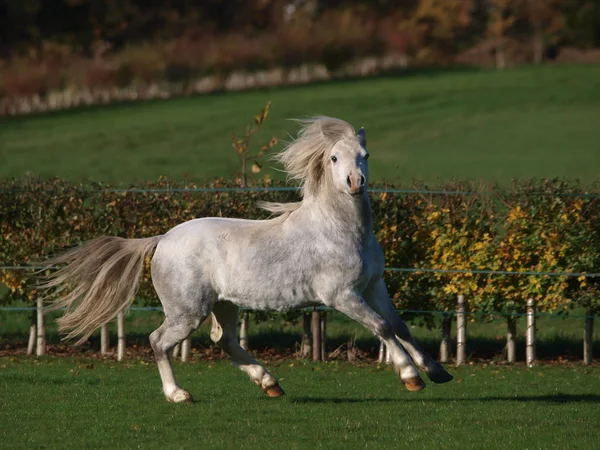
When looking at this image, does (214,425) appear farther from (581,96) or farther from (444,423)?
(581,96)

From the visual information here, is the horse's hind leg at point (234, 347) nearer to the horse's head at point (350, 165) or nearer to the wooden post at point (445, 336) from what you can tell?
the horse's head at point (350, 165)

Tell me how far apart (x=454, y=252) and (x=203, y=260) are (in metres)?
3.64

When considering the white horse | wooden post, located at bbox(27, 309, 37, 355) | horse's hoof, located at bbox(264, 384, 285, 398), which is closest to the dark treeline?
wooden post, located at bbox(27, 309, 37, 355)

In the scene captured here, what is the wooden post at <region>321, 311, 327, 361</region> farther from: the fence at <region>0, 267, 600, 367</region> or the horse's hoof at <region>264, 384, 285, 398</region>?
the horse's hoof at <region>264, 384, 285, 398</region>

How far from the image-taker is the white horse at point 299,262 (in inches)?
306

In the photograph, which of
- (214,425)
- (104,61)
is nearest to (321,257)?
(214,425)

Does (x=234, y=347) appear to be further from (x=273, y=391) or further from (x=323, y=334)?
(x=323, y=334)

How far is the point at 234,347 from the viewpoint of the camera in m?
8.46

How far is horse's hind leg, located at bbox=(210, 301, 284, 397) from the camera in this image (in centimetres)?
833

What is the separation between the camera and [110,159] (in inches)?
1315

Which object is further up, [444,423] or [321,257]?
[321,257]

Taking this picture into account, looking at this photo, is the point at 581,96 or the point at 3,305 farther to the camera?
the point at 581,96

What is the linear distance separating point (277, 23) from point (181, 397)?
5794cm

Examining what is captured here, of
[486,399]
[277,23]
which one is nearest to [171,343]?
[486,399]
